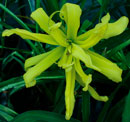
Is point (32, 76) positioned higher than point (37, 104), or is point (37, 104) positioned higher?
point (32, 76)

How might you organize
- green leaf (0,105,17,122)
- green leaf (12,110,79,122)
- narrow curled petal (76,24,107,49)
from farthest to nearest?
green leaf (0,105,17,122)
green leaf (12,110,79,122)
narrow curled petal (76,24,107,49)

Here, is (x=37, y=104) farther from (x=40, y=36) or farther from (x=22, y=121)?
(x=40, y=36)

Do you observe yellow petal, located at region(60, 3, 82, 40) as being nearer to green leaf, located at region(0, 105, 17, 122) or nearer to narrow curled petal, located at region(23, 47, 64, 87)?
narrow curled petal, located at region(23, 47, 64, 87)

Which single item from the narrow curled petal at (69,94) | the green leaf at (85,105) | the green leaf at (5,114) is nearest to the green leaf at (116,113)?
the green leaf at (85,105)

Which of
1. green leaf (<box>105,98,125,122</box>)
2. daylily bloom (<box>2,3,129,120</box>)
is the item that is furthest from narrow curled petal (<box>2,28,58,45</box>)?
Result: green leaf (<box>105,98,125,122</box>)

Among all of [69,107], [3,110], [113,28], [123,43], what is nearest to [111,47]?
[123,43]

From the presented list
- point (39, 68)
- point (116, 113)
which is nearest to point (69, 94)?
point (39, 68)

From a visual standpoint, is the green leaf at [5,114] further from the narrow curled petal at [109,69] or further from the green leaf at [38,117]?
the narrow curled petal at [109,69]

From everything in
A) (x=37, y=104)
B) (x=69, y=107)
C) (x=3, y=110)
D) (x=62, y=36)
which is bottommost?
(x=37, y=104)
